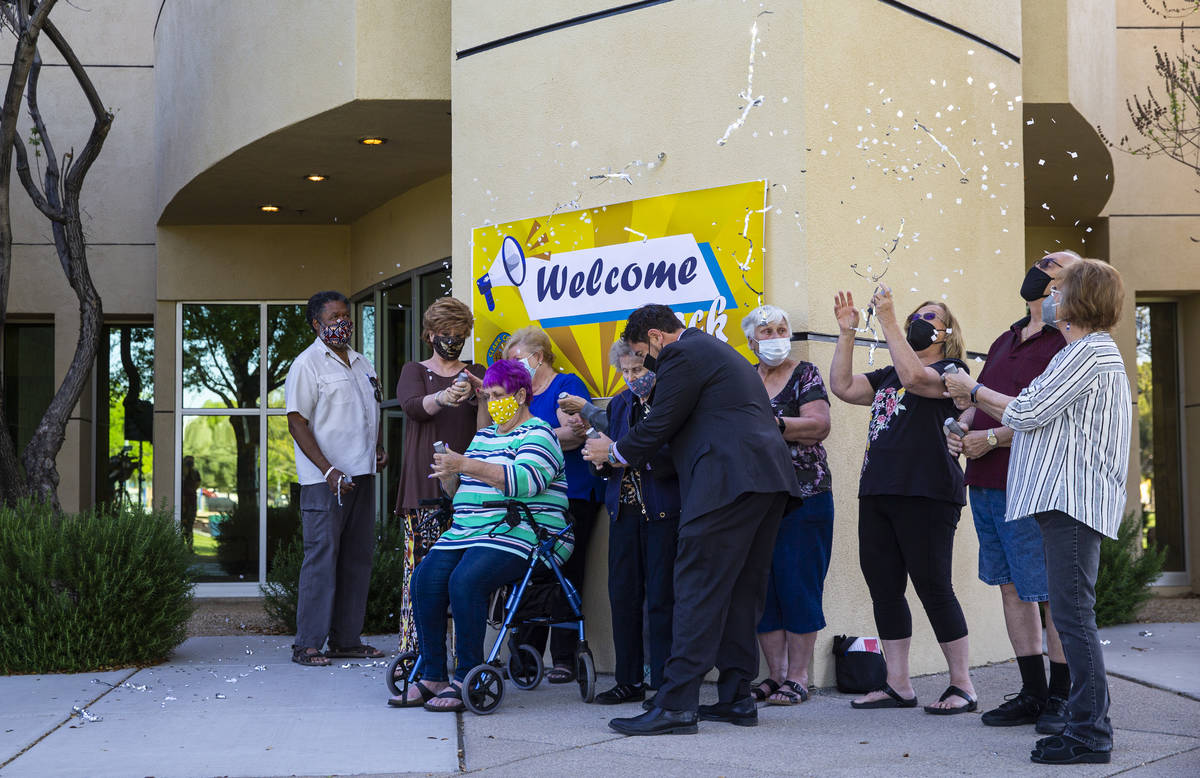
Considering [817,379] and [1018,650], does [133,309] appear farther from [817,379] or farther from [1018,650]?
[1018,650]

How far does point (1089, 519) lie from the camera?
4.85 metres

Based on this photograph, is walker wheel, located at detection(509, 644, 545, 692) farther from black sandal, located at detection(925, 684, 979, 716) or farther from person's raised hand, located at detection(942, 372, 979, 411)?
person's raised hand, located at detection(942, 372, 979, 411)

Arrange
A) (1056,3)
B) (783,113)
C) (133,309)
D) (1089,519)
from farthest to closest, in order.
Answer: (133,309) → (1056,3) → (783,113) → (1089,519)

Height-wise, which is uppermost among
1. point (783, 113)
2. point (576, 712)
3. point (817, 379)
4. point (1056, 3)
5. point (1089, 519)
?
point (1056, 3)

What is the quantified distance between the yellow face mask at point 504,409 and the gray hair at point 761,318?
122 centimetres

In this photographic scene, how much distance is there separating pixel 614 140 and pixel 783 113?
1086mm

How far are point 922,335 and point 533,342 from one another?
221cm

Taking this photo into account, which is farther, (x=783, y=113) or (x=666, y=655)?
(x=783, y=113)

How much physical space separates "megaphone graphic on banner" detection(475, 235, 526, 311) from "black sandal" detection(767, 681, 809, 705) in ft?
9.67

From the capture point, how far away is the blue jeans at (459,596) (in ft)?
20.1

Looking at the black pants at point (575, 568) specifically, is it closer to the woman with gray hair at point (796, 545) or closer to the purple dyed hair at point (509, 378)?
the purple dyed hair at point (509, 378)

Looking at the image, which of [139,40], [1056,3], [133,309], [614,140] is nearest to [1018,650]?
[614,140]

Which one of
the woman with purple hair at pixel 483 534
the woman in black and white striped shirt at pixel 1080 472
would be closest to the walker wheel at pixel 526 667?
the woman with purple hair at pixel 483 534

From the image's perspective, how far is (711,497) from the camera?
5465mm
